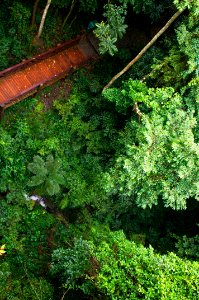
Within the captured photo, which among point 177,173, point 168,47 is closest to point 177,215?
point 177,173

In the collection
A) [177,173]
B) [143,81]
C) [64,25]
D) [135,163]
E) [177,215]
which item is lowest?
[177,215]

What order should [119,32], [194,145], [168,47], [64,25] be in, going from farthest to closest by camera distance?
[64,25]
[119,32]
[168,47]
[194,145]

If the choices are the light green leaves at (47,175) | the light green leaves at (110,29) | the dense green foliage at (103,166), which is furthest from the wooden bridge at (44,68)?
the light green leaves at (110,29)

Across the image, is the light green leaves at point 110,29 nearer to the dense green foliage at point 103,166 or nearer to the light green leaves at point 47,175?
the dense green foliage at point 103,166

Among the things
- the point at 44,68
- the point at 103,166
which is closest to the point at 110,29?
the point at 44,68

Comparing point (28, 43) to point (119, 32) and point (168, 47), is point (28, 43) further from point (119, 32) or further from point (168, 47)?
point (168, 47)

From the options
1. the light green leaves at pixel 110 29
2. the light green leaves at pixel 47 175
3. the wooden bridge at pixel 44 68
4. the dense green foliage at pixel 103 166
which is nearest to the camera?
the dense green foliage at pixel 103 166

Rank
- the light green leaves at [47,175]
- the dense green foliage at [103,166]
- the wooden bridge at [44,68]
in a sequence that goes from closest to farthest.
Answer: the dense green foliage at [103,166], the light green leaves at [47,175], the wooden bridge at [44,68]
